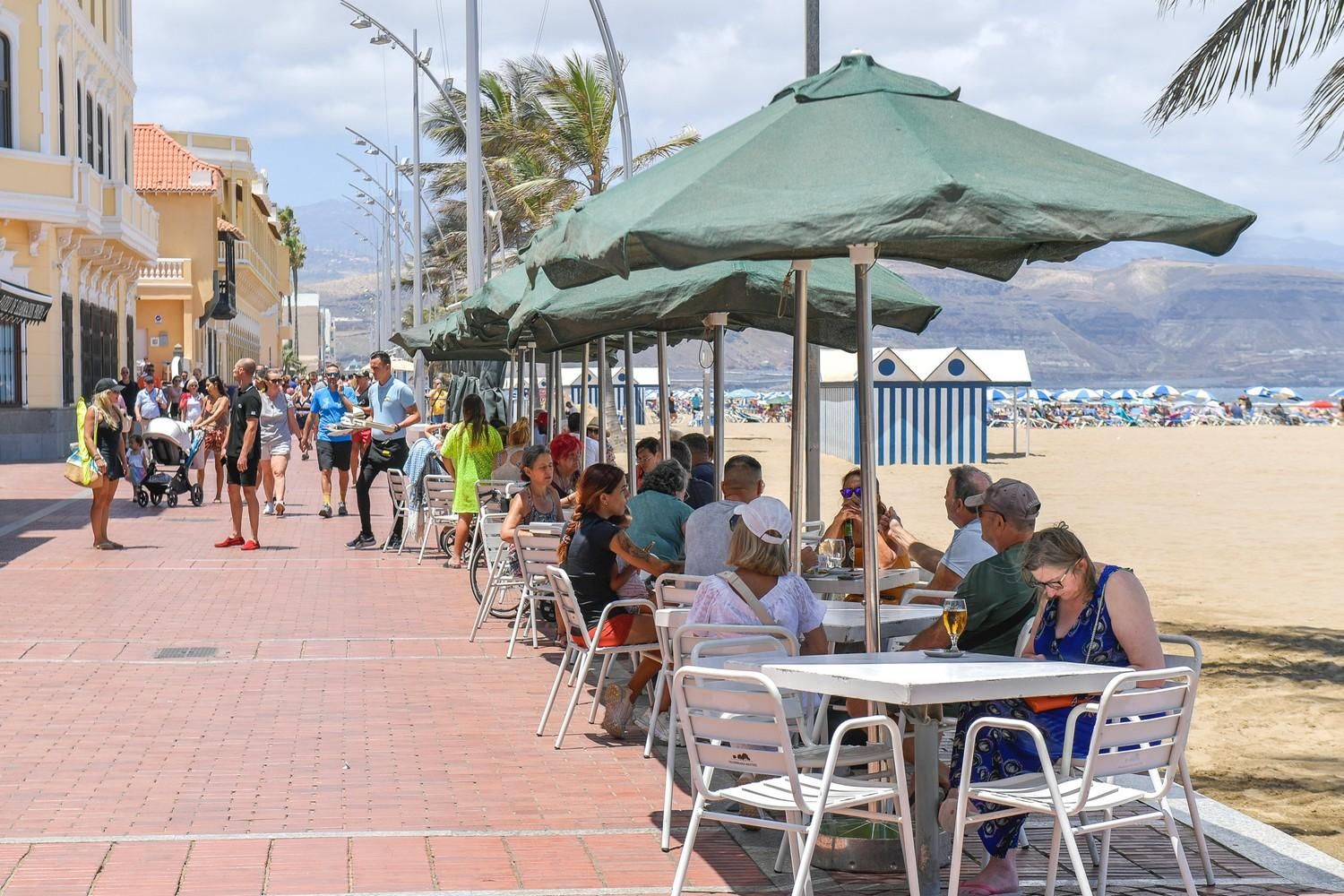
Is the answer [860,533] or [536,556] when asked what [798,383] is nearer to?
[860,533]

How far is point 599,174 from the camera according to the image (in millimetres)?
39062

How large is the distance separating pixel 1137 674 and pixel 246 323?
260ft

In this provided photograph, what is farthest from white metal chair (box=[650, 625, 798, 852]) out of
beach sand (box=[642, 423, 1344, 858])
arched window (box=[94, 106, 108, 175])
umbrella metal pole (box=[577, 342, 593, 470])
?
arched window (box=[94, 106, 108, 175])

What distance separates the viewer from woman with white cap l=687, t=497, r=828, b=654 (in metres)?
6.03

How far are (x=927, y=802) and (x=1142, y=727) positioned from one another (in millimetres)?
830

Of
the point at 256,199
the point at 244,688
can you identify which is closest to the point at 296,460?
the point at 244,688

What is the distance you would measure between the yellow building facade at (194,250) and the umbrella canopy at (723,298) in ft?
134

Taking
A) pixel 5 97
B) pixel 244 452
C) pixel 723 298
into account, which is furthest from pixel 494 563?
pixel 5 97

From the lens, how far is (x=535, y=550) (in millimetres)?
9406

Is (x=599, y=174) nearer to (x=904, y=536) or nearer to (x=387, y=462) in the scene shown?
(x=387, y=462)

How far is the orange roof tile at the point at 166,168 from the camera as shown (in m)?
58.8

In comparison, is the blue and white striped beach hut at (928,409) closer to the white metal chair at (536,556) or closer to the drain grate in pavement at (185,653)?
the drain grate in pavement at (185,653)

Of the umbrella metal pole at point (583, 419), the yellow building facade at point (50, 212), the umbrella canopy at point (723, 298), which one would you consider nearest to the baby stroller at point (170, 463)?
the yellow building facade at point (50, 212)

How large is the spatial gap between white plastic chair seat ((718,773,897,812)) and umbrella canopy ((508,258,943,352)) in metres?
3.69
